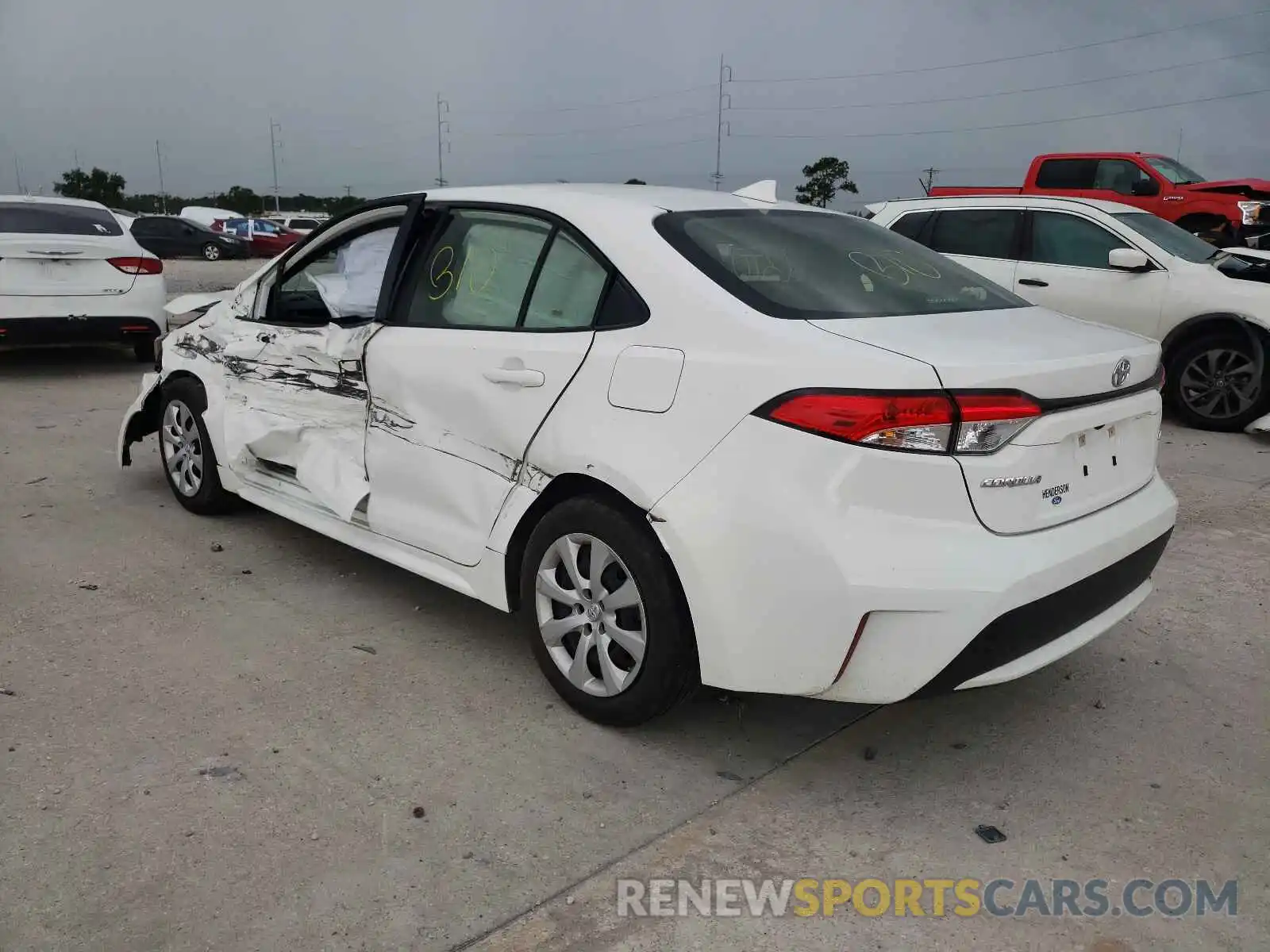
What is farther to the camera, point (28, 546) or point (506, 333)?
point (28, 546)

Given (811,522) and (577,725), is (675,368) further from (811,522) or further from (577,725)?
(577,725)

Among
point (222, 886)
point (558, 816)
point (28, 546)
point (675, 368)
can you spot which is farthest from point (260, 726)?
point (28, 546)

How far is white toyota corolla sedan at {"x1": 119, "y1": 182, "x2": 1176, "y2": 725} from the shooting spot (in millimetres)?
2578

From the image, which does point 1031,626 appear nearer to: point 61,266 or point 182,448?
point 182,448

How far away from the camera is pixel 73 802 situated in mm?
2783

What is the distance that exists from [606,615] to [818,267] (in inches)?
48.4

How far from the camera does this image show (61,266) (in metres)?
8.72

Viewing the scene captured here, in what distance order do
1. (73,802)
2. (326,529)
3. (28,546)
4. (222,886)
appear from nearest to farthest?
(222,886) < (73,802) < (326,529) < (28,546)

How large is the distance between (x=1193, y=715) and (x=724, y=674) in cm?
167

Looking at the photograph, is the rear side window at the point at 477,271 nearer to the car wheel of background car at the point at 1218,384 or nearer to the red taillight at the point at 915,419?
the red taillight at the point at 915,419

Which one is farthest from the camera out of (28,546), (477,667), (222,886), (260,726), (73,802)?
(28,546)

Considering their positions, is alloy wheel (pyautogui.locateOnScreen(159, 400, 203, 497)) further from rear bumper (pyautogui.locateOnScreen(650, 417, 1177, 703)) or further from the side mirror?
the side mirror

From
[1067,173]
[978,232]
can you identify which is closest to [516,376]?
[978,232]

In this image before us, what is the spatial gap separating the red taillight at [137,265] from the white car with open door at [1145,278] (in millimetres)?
6237
